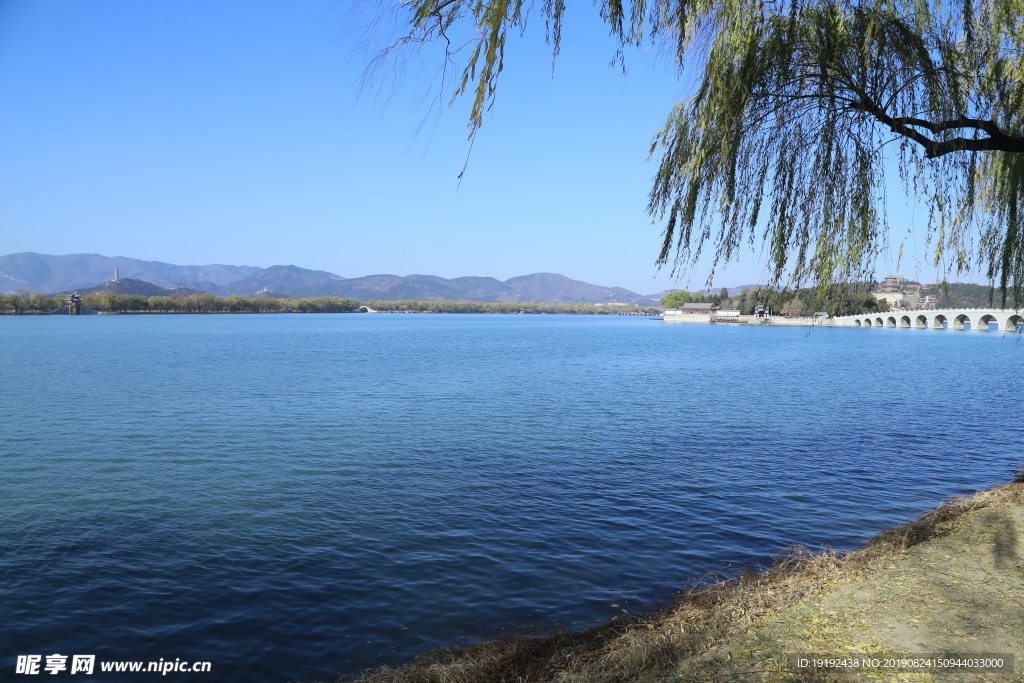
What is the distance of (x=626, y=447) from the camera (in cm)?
1975

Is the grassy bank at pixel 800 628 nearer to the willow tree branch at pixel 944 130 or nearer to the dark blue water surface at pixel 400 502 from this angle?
the dark blue water surface at pixel 400 502

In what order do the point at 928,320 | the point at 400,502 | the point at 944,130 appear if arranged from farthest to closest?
the point at 928,320, the point at 400,502, the point at 944,130

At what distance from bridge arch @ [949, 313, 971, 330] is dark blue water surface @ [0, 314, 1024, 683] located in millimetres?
122329

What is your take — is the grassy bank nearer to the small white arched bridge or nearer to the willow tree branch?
the willow tree branch

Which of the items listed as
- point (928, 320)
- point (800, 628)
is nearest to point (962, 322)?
point (928, 320)

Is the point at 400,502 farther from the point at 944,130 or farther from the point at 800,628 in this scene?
the point at 944,130

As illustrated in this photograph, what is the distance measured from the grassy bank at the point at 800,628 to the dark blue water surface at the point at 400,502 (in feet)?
4.63

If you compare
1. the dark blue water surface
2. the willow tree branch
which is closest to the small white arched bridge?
the dark blue water surface

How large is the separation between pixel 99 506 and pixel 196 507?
6.73 feet

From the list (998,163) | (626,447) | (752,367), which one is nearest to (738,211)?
(998,163)

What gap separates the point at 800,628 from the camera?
614 cm

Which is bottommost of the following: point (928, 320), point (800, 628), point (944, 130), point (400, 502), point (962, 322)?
point (400, 502)

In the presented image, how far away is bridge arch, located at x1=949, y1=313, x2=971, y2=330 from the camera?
134450mm

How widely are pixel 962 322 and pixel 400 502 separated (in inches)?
6760
